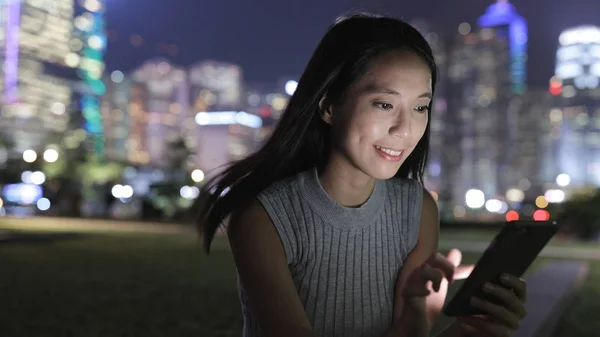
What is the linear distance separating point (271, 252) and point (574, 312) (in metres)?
Result: 5.91

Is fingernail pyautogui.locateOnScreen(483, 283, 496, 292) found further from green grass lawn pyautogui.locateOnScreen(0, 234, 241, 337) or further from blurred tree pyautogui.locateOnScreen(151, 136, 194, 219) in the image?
blurred tree pyautogui.locateOnScreen(151, 136, 194, 219)

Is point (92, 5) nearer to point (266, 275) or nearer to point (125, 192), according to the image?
point (125, 192)

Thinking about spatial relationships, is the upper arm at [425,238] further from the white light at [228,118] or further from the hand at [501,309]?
the white light at [228,118]

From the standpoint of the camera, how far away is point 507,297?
1.46m

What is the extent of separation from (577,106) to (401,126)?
122 m

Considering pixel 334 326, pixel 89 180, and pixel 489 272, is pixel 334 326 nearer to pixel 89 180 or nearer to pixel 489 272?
pixel 489 272

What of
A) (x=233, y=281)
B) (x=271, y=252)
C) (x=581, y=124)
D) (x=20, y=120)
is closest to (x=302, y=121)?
(x=271, y=252)

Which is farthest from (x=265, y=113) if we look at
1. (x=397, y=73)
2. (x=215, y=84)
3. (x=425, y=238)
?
(x=215, y=84)

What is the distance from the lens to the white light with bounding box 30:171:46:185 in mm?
49003

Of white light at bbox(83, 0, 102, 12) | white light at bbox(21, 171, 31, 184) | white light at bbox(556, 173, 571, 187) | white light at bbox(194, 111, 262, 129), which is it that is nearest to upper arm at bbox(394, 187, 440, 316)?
white light at bbox(21, 171, 31, 184)

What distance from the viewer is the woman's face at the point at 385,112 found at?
5.57ft

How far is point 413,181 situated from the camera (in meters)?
2.05

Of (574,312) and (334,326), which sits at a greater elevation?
(334,326)

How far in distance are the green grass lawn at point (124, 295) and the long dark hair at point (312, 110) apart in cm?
373
